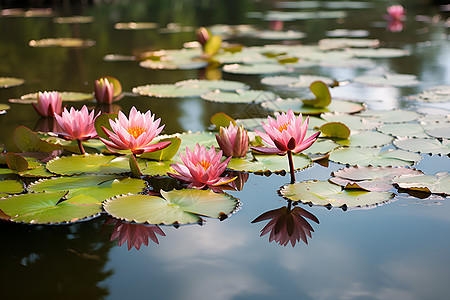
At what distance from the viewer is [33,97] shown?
8.96ft

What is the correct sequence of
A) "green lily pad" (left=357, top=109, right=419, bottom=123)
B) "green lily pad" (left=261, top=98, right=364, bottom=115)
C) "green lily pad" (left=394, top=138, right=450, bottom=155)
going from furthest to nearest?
"green lily pad" (left=261, top=98, right=364, bottom=115) → "green lily pad" (left=357, top=109, right=419, bottom=123) → "green lily pad" (left=394, top=138, right=450, bottom=155)

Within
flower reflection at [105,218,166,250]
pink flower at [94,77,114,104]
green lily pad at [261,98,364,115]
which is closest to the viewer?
flower reflection at [105,218,166,250]

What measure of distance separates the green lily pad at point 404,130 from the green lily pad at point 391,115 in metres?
0.08

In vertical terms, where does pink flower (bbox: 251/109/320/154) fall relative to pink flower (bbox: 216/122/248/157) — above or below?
above

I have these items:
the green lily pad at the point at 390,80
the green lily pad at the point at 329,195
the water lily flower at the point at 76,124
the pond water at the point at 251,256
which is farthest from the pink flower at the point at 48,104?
the green lily pad at the point at 390,80

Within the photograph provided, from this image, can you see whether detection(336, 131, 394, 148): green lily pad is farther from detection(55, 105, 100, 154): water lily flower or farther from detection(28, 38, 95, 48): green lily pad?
detection(28, 38, 95, 48): green lily pad

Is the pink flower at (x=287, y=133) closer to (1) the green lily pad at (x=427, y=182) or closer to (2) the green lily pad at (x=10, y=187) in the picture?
(1) the green lily pad at (x=427, y=182)

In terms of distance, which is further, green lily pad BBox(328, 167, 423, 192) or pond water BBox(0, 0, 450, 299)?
green lily pad BBox(328, 167, 423, 192)

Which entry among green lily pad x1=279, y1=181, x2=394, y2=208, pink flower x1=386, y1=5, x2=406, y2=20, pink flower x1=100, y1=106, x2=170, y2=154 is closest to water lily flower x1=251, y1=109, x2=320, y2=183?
green lily pad x1=279, y1=181, x2=394, y2=208

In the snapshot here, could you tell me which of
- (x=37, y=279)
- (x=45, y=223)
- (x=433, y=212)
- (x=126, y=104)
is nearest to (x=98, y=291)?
(x=37, y=279)

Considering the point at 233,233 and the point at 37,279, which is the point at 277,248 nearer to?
the point at 233,233

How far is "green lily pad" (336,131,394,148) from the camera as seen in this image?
6.18 feet

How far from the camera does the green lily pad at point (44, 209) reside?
1.30 m

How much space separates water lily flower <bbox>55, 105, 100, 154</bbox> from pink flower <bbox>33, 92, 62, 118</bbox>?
0.57 meters
